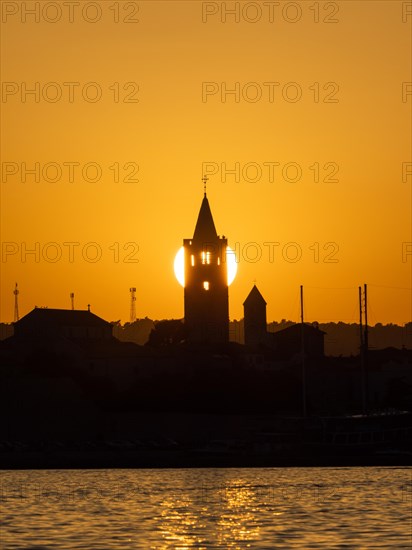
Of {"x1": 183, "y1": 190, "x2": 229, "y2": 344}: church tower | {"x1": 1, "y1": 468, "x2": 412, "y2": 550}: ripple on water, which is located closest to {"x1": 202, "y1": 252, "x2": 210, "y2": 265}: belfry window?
{"x1": 183, "y1": 190, "x2": 229, "y2": 344}: church tower

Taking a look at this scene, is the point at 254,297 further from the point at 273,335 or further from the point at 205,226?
the point at 205,226

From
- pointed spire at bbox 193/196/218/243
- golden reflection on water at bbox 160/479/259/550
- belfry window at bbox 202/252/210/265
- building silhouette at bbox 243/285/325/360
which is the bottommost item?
golden reflection on water at bbox 160/479/259/550

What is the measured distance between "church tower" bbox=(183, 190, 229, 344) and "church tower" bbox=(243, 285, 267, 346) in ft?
56.6

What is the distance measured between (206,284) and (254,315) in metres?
19.7

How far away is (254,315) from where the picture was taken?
182 m

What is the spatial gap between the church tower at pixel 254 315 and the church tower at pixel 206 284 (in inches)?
679

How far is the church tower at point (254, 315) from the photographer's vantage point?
181 metres

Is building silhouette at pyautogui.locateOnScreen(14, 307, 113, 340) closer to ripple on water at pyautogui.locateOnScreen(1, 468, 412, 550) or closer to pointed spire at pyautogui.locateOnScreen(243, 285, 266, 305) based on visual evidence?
pointed spire at pyautogui.locateOnScreen(243, 285, 266, 305)

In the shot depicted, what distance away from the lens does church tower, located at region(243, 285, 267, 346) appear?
18075cm

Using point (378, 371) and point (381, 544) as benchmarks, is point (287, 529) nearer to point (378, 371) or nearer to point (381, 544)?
point (381, 544)

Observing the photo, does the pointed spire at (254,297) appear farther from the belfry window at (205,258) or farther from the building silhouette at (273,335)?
the belfry window at (205,258)

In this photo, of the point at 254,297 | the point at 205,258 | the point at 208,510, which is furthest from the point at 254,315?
the point at 208,510

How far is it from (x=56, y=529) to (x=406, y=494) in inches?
816

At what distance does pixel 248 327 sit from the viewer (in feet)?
597
